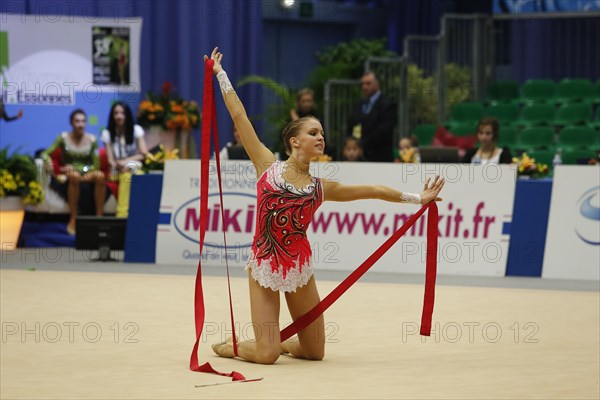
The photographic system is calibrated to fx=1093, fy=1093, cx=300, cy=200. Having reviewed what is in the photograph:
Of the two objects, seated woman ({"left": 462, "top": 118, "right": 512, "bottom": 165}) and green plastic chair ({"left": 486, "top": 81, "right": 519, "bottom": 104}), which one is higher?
green plastic chair ({"left": 486, "top": 81, "right": 519, "bottom": 104})

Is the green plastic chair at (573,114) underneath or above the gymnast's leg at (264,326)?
above

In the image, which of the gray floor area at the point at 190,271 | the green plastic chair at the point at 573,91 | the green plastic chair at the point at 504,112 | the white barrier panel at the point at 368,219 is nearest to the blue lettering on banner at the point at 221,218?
the white barrier panel at the point at 368,219

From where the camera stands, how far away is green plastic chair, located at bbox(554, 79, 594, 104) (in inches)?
628

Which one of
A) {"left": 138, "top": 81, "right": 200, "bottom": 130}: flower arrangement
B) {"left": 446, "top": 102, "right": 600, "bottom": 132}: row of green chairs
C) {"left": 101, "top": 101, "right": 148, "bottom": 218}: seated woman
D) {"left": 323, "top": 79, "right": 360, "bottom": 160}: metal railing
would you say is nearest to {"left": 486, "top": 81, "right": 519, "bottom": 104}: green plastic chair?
{"left": 446, "top": 102, "right": 600, "bottom": 132}: row of green chairs

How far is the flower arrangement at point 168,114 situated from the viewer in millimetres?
13258

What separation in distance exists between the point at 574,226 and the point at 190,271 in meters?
3.61

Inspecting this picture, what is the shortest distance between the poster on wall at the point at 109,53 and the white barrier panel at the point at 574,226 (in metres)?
5.69

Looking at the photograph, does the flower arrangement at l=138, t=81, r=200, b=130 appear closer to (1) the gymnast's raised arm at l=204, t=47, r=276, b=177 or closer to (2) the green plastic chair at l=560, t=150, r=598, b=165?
(2) the green plastic chair at l=560, t=150, r=598, b=165

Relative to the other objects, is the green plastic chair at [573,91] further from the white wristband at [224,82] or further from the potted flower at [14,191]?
the white wristband at [224,82]

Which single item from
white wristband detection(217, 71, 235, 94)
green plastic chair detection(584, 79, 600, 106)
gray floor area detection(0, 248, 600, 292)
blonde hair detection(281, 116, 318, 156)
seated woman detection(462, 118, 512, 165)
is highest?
white wristband detection(217, 71, 235, 94)

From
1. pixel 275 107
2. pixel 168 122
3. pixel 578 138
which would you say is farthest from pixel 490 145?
pixel 275 107

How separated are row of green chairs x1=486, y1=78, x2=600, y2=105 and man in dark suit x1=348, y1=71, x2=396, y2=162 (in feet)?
15.1

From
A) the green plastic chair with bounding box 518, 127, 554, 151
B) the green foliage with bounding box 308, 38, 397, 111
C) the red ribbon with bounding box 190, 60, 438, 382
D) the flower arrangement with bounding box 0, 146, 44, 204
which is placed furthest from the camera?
the green foliage with bounding box 308, 38, 397, 111

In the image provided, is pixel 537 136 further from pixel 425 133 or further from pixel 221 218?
pixel 221 218
